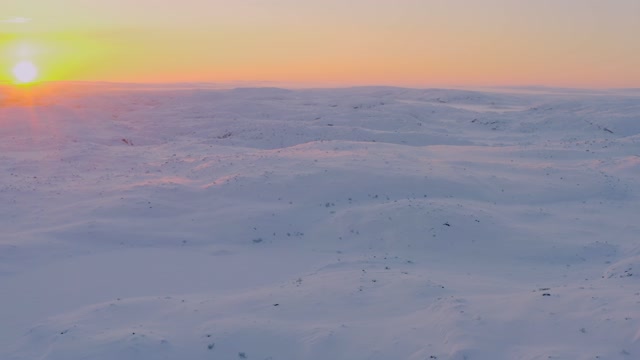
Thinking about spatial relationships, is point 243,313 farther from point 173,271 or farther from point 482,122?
point 482,122

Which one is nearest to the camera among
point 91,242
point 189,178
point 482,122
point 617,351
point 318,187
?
point 617,351

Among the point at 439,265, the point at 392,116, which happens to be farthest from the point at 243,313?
the point at 392,116

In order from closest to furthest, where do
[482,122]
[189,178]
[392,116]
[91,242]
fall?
[91,242]
[189,178]
[392,116]
[482,122]

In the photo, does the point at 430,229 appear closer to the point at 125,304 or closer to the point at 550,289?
the point at 550,289

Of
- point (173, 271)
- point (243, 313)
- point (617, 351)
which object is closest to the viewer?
point (617, 351)

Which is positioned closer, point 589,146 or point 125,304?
point 125,304

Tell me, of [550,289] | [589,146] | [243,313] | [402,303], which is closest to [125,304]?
[243,313]
